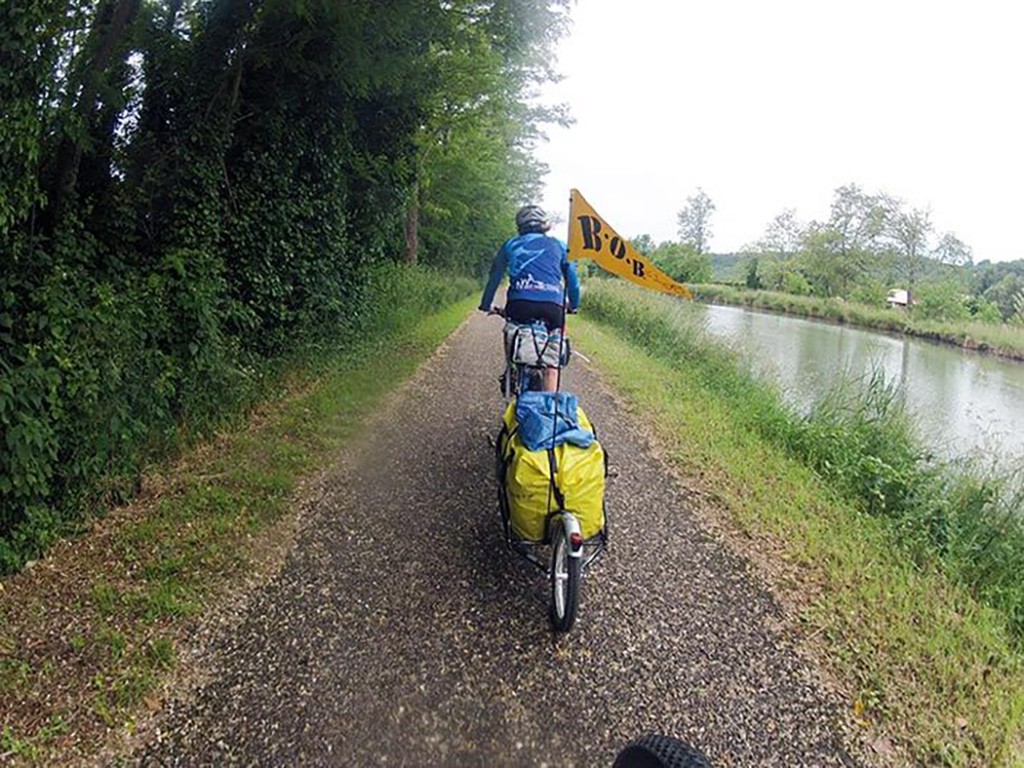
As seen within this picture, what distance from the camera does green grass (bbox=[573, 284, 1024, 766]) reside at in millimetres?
2129

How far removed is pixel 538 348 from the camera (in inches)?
152

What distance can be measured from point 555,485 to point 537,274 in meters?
1.86

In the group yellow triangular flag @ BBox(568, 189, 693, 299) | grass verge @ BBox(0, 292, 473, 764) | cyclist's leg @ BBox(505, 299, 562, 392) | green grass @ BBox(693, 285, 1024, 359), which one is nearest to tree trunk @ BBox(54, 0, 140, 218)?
grass verge @ BBox(0, 292, 473, 764)

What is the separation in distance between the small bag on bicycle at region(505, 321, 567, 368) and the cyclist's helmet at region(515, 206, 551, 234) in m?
0.73

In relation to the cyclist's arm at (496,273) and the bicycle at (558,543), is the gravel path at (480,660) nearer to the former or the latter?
the bicycle at (558,543)

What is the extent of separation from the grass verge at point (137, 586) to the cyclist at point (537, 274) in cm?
194

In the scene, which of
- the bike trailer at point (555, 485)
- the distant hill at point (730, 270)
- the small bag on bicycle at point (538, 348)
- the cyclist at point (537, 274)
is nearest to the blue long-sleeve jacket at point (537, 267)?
the cyclist at point (537, 274)

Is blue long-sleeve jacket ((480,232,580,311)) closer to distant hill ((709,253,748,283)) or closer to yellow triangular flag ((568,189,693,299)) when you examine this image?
yellow triangular flag ((568,189,693,299))

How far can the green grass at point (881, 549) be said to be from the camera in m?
2.13

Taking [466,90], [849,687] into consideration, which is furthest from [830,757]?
[466,90]

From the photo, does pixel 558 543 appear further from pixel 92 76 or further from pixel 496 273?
pixel 92 76

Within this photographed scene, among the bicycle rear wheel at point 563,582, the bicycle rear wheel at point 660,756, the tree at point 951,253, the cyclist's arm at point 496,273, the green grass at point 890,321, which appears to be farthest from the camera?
the tree at point 951,253

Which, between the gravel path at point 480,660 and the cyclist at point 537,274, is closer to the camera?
the gravel path at point 480,660

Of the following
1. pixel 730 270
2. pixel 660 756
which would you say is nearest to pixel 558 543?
pixel 660 756
